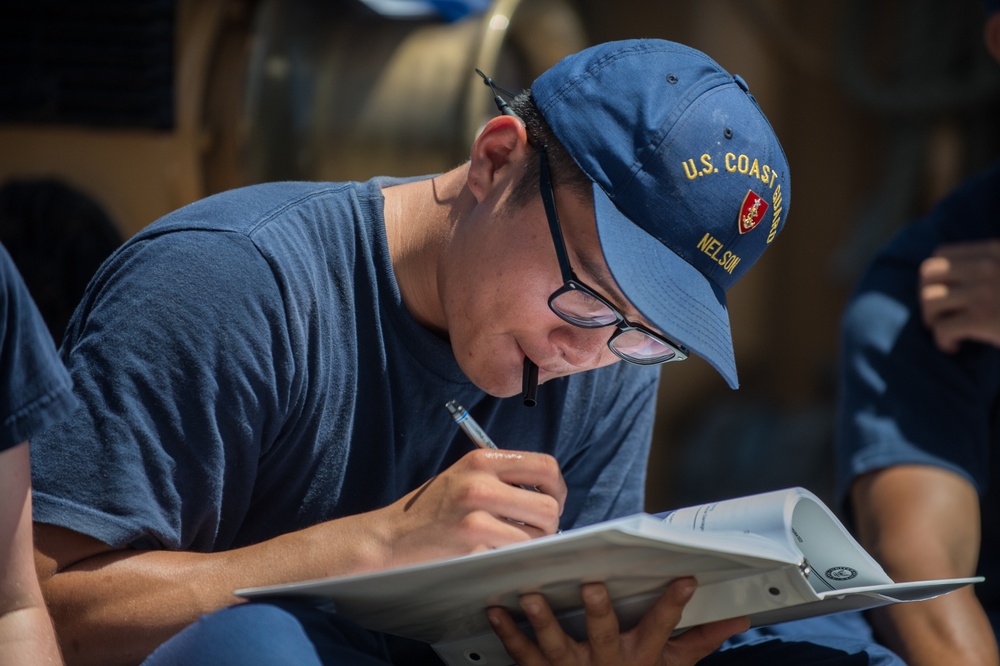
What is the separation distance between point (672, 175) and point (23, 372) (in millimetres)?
735

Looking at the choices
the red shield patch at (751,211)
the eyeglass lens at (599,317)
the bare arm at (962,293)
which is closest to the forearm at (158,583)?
the eyeglass lens at (599,317)

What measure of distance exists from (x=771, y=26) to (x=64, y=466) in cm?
315

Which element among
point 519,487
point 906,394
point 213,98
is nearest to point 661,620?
point 519,487

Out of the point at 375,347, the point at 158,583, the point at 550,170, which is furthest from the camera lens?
the point at 375,347

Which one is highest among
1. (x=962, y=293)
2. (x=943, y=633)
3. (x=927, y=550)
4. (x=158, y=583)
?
(x=962, y=293)

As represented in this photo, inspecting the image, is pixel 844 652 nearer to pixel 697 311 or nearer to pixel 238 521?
pixel 697 311

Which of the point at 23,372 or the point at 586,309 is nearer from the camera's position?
the point at 23,372

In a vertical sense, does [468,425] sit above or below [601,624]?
above

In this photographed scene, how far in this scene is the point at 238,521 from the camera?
5.02 ft

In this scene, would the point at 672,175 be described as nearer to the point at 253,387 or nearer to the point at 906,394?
the point at 253,387

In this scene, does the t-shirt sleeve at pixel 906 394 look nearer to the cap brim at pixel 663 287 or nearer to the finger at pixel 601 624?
the cap brim at pixel 663 287

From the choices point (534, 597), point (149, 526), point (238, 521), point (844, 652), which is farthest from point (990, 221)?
point (149, 526)

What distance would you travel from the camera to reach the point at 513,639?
4.57 feet

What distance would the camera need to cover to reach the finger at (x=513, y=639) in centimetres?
138
